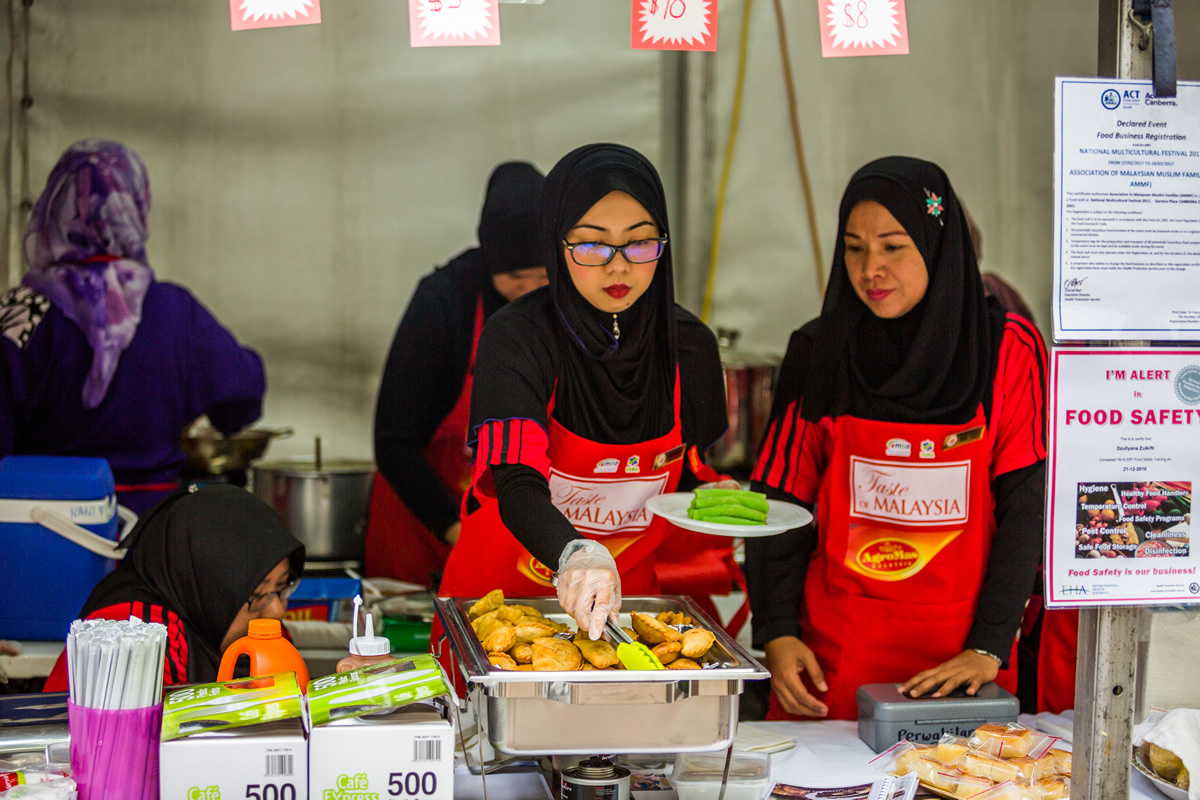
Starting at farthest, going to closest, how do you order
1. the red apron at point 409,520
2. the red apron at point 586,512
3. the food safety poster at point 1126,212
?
the red apron at point 409,520, the red apron at point 586,512, the food safety poster at point 1126,212

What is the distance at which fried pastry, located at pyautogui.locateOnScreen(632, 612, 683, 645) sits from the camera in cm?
171

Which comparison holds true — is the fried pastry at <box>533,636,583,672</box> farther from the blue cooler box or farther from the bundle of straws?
the blue cooler box

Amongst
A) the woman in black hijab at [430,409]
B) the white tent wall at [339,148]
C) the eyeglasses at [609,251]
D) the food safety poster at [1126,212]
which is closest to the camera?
the food safety poster at [1126,212]

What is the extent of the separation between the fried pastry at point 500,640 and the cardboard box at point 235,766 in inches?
13.0

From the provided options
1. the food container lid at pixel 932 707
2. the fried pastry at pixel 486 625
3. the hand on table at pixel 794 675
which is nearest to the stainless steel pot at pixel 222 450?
the hand on table at pixel 794 675

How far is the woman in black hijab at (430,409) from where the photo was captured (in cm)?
354

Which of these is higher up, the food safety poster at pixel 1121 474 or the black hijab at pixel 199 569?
the food safety poster at pixel 1121 474

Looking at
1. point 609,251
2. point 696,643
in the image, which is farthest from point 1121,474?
point 609,251

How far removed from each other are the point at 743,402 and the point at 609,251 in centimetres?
177

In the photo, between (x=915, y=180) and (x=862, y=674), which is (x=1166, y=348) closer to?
(x=915, y=180)

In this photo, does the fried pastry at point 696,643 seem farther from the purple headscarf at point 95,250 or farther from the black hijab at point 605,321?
the purple headscarf at point 95,250

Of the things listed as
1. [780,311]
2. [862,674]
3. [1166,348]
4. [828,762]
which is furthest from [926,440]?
[780,311]

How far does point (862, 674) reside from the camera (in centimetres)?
247

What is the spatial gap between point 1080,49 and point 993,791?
334 centimetres
